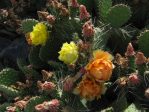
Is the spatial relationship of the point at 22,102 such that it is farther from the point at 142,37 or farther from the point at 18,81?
the point at 142,37

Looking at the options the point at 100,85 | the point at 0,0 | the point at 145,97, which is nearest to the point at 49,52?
the point at 100,85

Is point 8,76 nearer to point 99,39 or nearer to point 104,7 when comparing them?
point 99,39

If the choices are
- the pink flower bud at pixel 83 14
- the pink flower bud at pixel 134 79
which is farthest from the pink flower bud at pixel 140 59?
the pink flower bud at pixel 83 14

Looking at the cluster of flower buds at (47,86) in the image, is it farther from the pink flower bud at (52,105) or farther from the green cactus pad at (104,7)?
the green cactus pad at (104,7)

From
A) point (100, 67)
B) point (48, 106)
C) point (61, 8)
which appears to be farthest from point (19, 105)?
point (61, 8)

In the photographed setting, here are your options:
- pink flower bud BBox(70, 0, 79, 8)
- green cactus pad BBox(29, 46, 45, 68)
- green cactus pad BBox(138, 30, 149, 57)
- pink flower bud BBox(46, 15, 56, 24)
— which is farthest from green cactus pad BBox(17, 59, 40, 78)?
green cactus pad BBox(138, 30, 149, 57)

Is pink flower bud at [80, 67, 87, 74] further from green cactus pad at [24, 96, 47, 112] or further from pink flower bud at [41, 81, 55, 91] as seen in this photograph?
green cactus pad at [24, 96, 47, 112]
